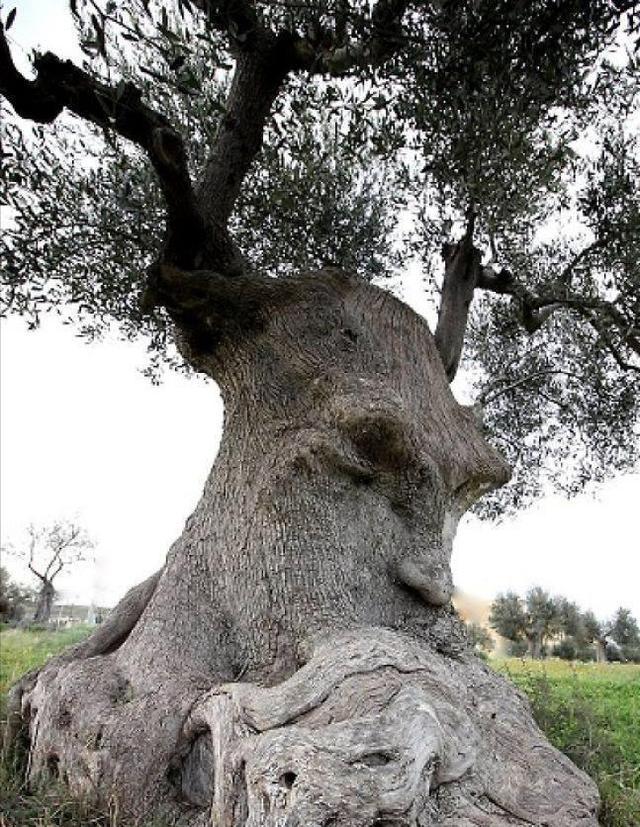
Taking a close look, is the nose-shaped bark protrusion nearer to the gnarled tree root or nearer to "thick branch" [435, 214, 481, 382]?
the gnarled tree root

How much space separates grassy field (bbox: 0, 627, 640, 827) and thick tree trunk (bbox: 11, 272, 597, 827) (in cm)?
25

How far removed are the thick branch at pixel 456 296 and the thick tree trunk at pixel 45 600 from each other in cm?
3640

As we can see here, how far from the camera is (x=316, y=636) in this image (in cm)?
479

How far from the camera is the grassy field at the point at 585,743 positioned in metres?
4.36

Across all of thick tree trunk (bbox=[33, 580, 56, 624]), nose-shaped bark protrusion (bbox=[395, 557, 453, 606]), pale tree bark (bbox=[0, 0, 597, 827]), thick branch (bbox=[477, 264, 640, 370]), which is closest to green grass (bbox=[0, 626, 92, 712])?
pale tree bark (bbox=[0, 0, 597, 827])

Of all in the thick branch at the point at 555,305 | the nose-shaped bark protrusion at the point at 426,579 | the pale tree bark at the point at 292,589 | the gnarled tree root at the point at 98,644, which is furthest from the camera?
the thick branch at the point at 555,305

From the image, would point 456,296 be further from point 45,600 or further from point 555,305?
point 45,600

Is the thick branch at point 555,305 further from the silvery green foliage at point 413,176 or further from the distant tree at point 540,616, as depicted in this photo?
the distant tree at point 540,616

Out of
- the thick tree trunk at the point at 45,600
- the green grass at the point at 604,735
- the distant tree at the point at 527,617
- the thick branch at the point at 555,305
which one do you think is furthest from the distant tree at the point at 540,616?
the thick tree trunk at the point at 45,600

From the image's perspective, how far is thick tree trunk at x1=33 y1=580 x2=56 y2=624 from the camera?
3966 cm


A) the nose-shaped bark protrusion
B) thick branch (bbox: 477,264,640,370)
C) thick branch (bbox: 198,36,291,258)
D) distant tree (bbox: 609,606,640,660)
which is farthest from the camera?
distant tree (bbox: 609,606,640,660)

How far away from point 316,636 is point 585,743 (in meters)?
3.66

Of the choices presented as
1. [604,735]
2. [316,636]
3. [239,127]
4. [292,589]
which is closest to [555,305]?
[239,127]

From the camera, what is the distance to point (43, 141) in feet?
27.2
